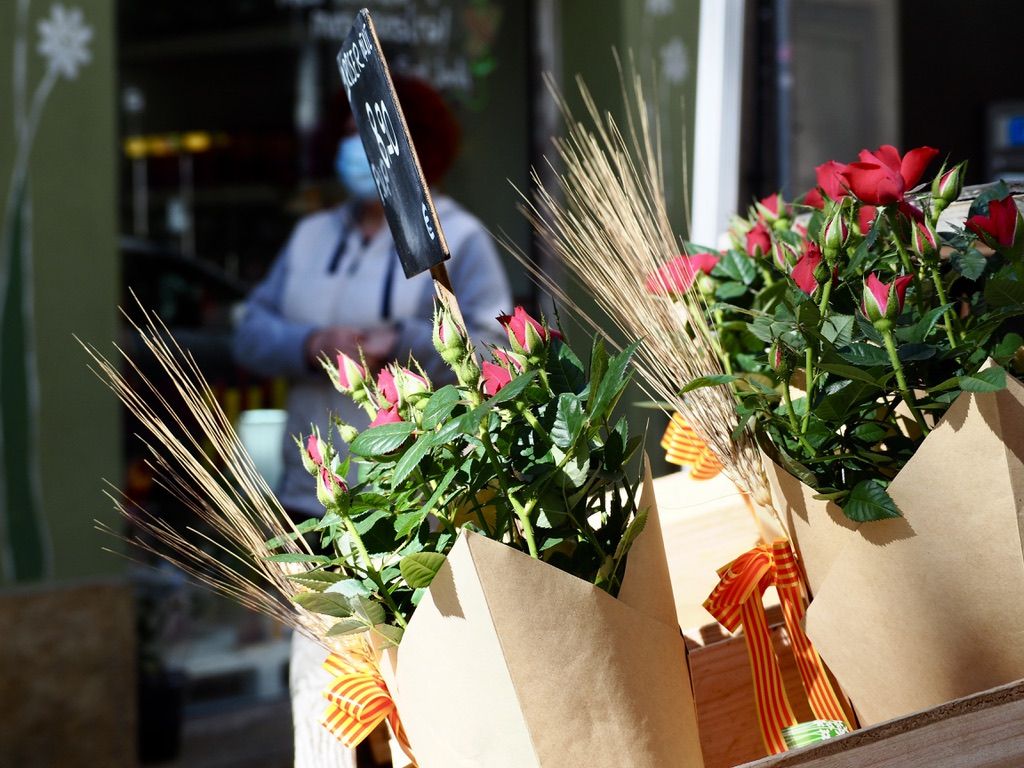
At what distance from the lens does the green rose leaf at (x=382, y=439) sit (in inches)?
29.5

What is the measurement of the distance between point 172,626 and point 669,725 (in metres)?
2.66

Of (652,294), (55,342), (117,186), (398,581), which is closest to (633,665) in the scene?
(398,581)

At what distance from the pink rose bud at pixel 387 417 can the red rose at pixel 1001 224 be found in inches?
18.7

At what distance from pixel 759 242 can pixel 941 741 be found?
21.6 inches

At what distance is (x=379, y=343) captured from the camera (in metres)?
2.41

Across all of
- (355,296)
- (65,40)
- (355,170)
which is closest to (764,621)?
(355,296)

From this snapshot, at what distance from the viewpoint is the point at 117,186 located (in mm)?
2879

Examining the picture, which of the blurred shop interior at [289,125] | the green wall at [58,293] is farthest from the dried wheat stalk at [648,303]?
the green wall at [58,293]

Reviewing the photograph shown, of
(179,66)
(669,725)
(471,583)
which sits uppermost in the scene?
(179,66)

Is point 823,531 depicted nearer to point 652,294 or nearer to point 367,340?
point 652,294

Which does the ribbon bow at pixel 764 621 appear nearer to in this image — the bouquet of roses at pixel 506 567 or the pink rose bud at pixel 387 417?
the bouquet of roses at pixel 506 567

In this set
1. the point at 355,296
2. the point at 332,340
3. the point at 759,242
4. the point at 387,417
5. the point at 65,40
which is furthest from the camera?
the point at 65,40

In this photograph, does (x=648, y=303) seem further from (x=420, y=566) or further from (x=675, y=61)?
(x=675, y=61)

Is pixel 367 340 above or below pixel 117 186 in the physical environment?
below
